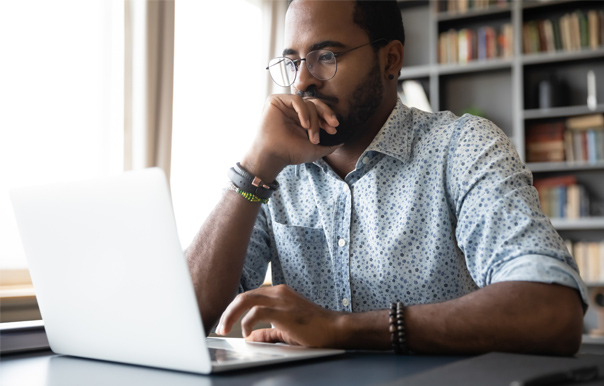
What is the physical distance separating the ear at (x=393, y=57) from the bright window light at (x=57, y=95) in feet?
4.85

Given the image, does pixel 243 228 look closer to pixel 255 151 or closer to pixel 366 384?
pixel 255 151

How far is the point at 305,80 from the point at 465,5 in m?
3.22

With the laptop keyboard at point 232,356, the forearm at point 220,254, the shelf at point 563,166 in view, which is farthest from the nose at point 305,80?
the shelf at point 563,166

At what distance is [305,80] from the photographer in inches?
54.0

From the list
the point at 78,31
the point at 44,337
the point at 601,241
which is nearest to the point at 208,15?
the point at 78,31

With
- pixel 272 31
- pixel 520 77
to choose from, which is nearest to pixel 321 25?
pixel 272 31

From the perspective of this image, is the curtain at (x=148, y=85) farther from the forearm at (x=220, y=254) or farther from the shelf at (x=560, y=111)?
the shelf at (x=560, y=111)

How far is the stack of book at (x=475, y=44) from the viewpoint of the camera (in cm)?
409

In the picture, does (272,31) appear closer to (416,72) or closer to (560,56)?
(416,72)

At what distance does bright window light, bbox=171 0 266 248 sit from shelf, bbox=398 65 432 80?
124 cm

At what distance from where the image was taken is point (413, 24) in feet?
15.0

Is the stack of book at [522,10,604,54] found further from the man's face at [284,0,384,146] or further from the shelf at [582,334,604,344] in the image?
the man's face at [284,0,384,146]

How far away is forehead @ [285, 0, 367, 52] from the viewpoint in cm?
139

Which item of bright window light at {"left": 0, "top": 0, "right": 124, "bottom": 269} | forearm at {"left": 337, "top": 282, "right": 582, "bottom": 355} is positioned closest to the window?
bright window light at {"left": 0, "top": 0, "right": 124, "bottom": 269}
